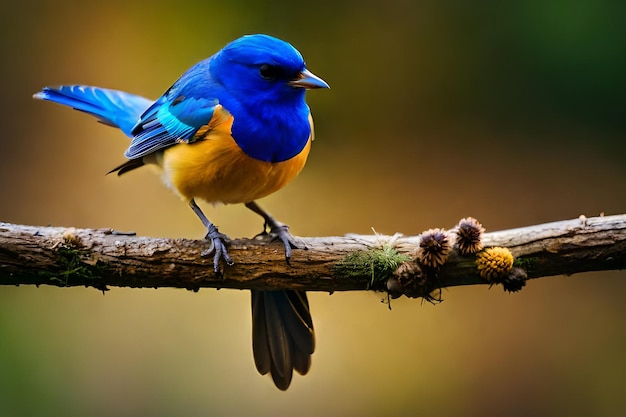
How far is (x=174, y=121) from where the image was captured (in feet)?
8.97

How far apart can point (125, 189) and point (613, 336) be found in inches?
107

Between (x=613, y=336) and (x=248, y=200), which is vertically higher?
(x=248, y=200)

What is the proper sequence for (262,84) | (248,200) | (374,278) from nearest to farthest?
(374,278)
(262,84)
(248,200)

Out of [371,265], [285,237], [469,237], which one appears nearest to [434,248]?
[469,237]

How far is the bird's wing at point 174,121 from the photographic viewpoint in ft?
8.52

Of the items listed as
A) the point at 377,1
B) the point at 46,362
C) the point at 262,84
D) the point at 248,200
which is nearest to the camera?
the point at 262,84

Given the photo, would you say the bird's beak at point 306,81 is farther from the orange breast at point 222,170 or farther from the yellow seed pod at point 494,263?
the yellow seed pod at point 494,263

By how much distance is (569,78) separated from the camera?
4.11 metres

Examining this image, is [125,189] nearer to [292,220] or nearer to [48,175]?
[48,175]

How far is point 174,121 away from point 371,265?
895mm

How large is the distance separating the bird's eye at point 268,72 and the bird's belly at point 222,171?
0.75 ft

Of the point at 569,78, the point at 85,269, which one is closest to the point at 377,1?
the point at 569,78

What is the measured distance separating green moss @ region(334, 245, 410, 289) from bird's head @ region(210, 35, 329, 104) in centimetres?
55

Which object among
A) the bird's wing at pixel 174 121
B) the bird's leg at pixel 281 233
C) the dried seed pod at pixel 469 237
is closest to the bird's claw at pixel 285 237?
the bird's leg at pixel 281 233
